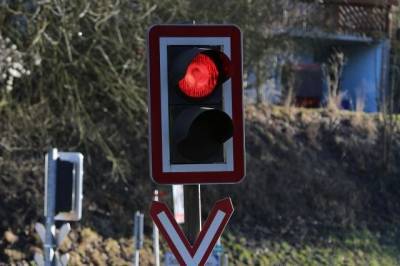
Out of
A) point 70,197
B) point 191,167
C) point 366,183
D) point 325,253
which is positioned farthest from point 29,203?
point 191,167

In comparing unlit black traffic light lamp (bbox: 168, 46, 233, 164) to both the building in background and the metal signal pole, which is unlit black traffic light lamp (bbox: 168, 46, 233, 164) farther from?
the building in background

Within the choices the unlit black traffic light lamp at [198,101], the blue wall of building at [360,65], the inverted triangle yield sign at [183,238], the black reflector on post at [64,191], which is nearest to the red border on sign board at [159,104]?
the unlit black traffic light lamp at [198,101]

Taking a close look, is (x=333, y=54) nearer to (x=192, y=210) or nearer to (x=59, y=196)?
(x=59, y=196)

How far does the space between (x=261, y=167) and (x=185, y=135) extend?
1292 cm

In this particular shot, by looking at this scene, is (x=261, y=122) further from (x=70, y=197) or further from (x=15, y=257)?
(x=70, y=197)

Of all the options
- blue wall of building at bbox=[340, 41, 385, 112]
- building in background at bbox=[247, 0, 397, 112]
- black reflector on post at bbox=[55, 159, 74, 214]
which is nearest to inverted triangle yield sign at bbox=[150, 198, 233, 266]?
black reflector on post at bbox=[55, 159, 74, 214]

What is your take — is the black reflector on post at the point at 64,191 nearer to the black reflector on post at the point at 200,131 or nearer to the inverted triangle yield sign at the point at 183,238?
the inverted triangle yield sign at the point at 183,238

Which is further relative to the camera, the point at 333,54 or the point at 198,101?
the point at 333,54

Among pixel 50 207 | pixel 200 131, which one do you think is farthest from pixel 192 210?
pixel 50 207

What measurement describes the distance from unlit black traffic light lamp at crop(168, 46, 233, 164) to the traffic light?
2.79 m

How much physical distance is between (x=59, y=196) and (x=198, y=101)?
296 centimetres

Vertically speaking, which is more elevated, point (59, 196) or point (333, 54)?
point (333, 54)

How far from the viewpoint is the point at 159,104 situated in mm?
5449

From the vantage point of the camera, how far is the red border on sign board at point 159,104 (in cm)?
543
